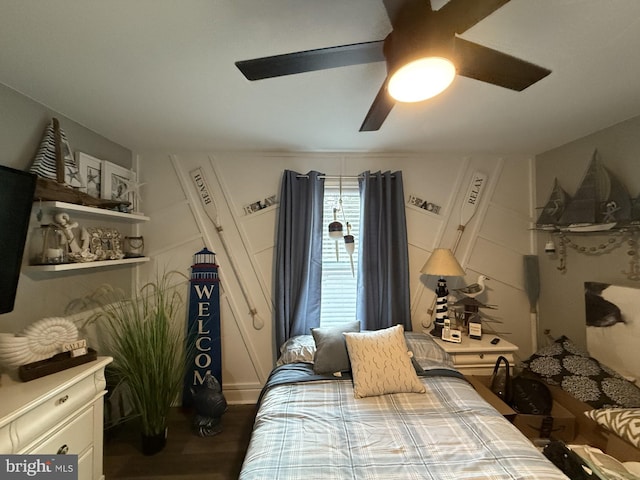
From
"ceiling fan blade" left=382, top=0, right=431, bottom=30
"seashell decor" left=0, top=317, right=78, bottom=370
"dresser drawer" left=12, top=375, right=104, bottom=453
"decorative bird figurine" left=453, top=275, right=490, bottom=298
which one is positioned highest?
"ceiling fan blade" left=382, top=0, right=431, bottom=30

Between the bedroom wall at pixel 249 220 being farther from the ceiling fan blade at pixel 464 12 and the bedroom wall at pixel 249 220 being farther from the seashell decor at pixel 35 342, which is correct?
the ceiling fan blade at pixel 464 12

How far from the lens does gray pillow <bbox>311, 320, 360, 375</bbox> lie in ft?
6.73

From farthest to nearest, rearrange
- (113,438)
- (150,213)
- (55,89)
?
(150,213), (113,438), (55,89)

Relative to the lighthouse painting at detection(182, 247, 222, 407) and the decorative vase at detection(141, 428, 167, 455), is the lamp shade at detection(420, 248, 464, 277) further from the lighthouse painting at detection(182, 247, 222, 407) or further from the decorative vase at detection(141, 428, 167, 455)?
the decorative vase at detection(141, 428, 167, 455)

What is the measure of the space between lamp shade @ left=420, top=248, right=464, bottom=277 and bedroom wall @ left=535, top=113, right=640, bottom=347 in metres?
0.94

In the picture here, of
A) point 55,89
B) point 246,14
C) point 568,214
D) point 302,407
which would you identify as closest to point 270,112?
point 246,14

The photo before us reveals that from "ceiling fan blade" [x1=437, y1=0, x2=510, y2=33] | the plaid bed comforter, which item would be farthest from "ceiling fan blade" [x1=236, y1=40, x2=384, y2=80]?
the plaid bed comforter

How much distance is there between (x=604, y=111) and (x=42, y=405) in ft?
11.7

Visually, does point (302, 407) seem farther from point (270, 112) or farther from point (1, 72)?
point (1, 72)

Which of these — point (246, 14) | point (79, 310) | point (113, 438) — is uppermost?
point (246, 14)

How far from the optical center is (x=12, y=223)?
145cm

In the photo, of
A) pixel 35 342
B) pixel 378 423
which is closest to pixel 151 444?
pixel 35 342

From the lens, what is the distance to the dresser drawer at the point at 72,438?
137cm

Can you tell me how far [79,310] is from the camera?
211cm
